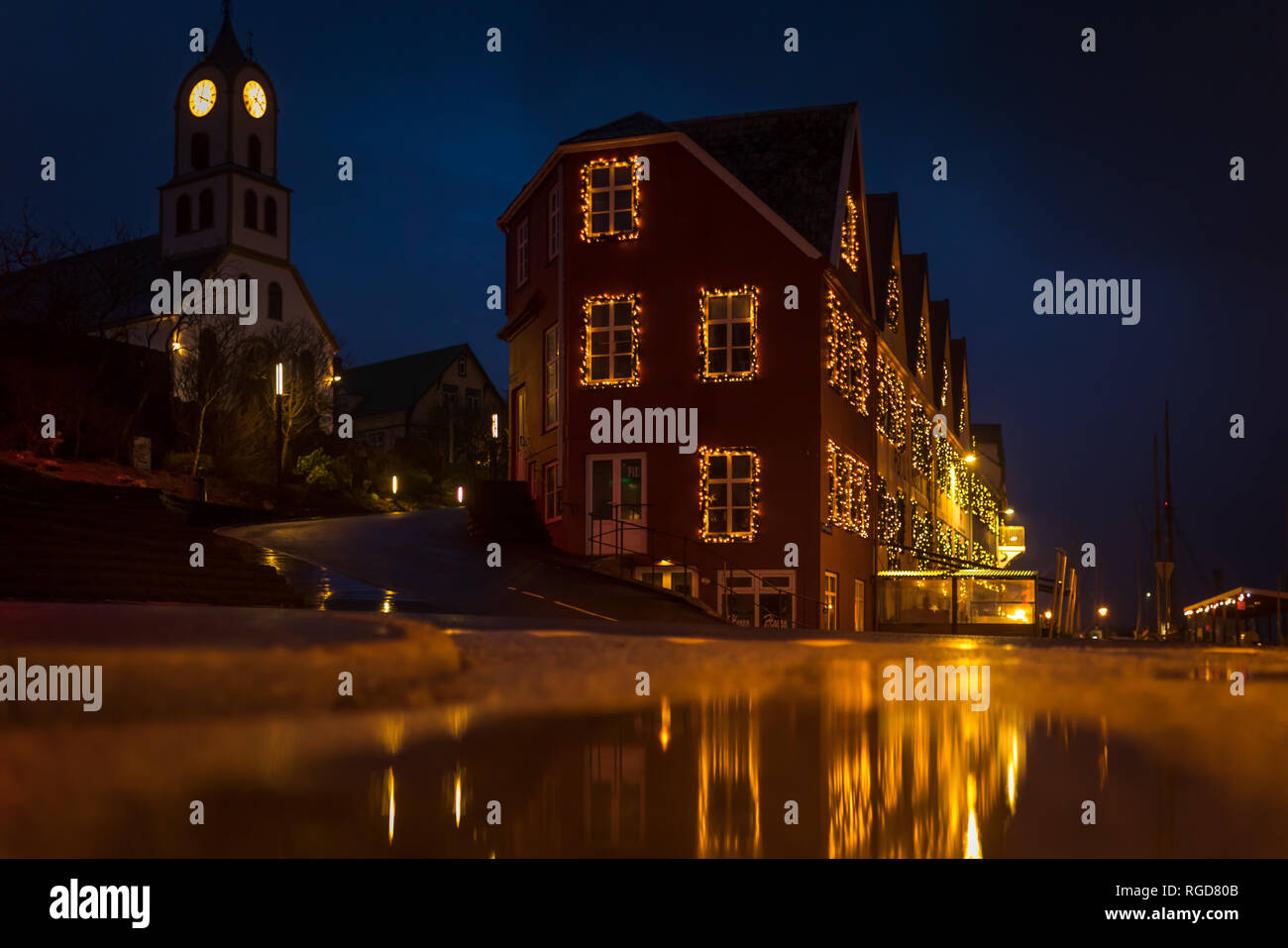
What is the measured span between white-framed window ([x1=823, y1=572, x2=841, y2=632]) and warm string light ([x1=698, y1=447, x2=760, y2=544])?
225 cm

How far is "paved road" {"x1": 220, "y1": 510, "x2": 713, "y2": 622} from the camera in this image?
24156 mm

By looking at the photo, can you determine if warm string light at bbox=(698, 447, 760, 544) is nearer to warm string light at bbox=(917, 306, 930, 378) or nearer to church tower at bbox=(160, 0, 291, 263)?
warm string light at bbox=(917, 306, 930, 378)

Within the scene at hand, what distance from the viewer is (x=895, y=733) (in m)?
9.41

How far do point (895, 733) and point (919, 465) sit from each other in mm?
46781

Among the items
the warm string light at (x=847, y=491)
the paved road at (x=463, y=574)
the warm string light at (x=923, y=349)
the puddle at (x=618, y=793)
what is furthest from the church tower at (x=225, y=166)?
the puddle at (x=618, y=793)

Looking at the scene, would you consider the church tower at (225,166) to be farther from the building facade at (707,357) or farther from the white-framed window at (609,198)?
the white-framed window at (609,198)

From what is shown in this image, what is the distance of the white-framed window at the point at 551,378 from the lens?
37156mm

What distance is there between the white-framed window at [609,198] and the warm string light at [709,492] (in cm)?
599

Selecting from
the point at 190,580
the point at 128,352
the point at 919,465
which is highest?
the point at 128,352

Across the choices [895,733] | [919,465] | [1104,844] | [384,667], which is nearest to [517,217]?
[919,465]

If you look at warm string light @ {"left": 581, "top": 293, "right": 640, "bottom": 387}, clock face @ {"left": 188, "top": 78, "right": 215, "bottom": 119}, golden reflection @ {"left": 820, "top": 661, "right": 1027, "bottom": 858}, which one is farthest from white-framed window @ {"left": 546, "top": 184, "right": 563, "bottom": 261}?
clock face @ {"left": 188, "top": 78, "right": 215, "bottom": 119}

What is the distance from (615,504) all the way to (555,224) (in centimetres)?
790

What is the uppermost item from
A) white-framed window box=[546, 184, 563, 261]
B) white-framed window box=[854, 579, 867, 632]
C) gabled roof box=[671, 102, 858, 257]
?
gabled roof box=[671, 102, 858, 257]
